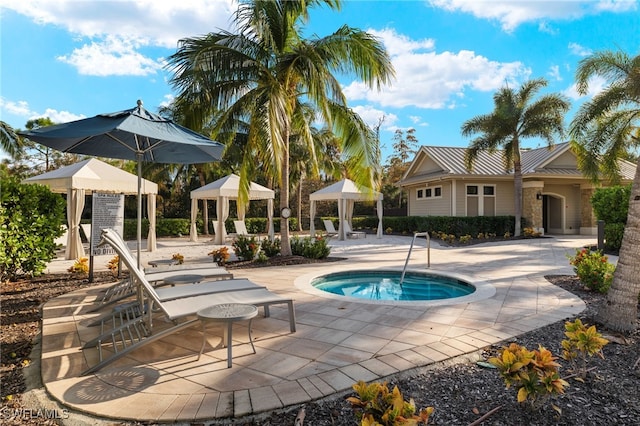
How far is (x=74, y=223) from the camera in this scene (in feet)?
34.6

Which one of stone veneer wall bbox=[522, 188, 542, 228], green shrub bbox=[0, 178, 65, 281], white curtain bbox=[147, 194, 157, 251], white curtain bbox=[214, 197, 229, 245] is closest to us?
green shrub bbox=[0, 178, 65, 281]

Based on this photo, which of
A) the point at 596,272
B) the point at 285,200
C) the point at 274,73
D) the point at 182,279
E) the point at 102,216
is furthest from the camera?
the point at 285,200

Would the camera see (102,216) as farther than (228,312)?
Yes

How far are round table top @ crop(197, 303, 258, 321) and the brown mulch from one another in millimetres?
872

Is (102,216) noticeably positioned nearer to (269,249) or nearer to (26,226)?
(26,226)

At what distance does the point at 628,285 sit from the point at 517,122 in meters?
14.7

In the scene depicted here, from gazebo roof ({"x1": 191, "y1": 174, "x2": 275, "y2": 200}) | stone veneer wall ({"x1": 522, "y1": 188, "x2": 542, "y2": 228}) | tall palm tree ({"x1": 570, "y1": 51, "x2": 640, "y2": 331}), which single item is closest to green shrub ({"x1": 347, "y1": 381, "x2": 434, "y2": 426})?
gazebo roof ({"x1": 191, "y1": 174, "x2": 275, "y2": 200})

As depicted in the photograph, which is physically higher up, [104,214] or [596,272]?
Answer: [104,214]

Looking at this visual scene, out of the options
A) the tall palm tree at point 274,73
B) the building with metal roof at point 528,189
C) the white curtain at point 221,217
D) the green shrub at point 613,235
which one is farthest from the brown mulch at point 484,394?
the building with metal roof at point 528,189

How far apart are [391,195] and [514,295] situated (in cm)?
2619

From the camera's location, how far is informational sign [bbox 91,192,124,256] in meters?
6.71

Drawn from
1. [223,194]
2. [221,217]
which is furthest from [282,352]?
[221,217]

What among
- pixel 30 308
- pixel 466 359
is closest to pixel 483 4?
pixel 466 359

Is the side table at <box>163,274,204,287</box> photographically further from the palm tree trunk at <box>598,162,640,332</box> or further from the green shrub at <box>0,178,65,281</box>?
the palm tree trunk at <box>598,162,640,332</box>
